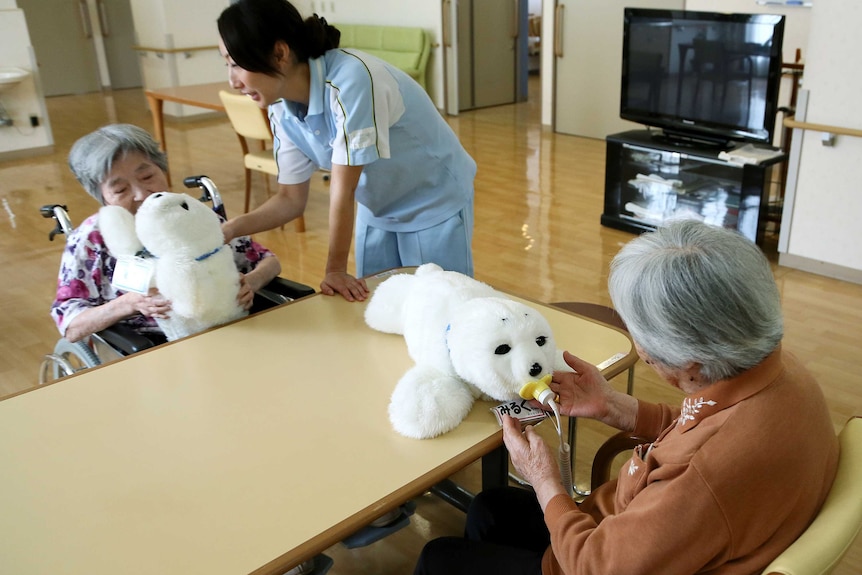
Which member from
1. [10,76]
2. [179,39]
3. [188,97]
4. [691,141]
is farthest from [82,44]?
[691,141]

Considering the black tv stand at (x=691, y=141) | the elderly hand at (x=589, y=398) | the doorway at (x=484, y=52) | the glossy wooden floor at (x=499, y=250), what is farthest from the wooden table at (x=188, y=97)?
the elderly hand at (x=589, y=398)

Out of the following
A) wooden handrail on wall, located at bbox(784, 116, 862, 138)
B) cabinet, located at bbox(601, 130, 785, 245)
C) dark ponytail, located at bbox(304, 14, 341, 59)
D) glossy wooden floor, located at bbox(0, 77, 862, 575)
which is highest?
dark ponytail, located at bbox(304, 14, 341, 59)

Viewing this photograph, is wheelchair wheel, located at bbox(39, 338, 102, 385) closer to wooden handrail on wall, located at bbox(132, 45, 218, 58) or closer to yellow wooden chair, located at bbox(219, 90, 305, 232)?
yellow wooden chair, located at bbox(219, 90, 305, 232)

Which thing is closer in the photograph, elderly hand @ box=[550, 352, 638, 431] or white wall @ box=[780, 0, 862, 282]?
elderly hand @ box=[550, 352, 638, 431]

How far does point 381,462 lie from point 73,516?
48cm

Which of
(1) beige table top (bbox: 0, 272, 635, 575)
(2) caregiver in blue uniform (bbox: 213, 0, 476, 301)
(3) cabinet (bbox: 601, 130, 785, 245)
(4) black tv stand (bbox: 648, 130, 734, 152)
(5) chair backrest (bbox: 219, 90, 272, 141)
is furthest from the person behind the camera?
(5) chair backrest (bbox: 219, 90, 272, 141)

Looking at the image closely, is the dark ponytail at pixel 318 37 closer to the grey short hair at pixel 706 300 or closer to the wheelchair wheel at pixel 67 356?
the wheelchair wheel at pixel 67 356

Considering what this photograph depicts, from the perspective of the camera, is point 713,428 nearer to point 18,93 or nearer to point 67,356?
point 67,356

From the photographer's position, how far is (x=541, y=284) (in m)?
3.58

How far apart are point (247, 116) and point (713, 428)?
400 cm

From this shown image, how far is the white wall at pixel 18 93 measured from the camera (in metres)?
6.65

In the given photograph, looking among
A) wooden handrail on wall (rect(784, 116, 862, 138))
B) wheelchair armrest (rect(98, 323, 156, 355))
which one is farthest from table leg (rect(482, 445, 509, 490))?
wooden handrail on wall (rect(784, 116, 862, 138))

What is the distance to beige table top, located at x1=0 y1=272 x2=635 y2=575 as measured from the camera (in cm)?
106

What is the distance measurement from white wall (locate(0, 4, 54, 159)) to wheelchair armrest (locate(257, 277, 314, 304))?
19.5 ft
